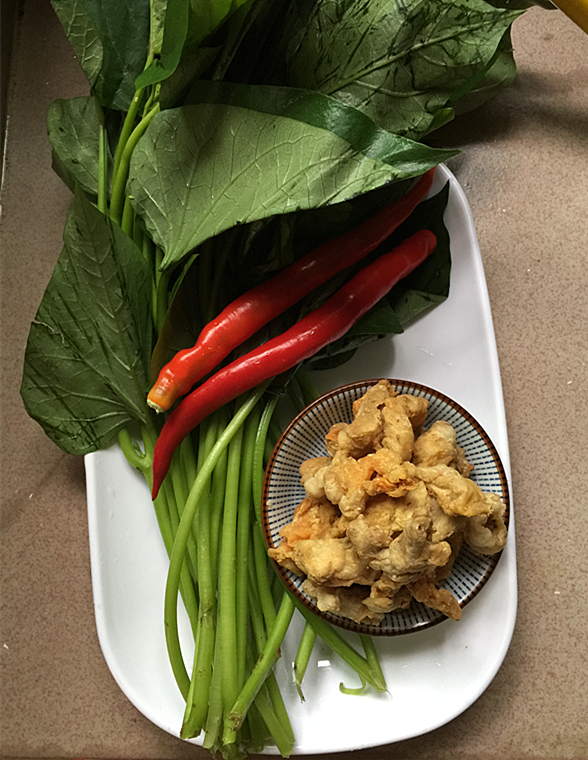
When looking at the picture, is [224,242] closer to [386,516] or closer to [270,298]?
[270,298]

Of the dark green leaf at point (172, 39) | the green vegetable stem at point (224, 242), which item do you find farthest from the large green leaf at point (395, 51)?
the dark green leaf at point (172, 39)

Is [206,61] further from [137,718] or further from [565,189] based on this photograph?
[137,718]

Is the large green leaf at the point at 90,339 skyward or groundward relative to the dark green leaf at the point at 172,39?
groundward

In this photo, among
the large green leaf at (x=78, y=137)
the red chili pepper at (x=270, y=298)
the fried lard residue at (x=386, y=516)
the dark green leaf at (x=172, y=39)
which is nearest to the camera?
the dark green leaf at (x=172, y=39)

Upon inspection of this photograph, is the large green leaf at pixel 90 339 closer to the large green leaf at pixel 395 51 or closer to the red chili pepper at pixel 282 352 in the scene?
the red chili pepper at pixel 282 352

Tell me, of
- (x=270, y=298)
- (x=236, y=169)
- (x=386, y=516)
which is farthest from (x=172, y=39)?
(x=386, y=516)

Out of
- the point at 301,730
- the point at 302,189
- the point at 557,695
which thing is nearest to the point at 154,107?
the point at 302,189
